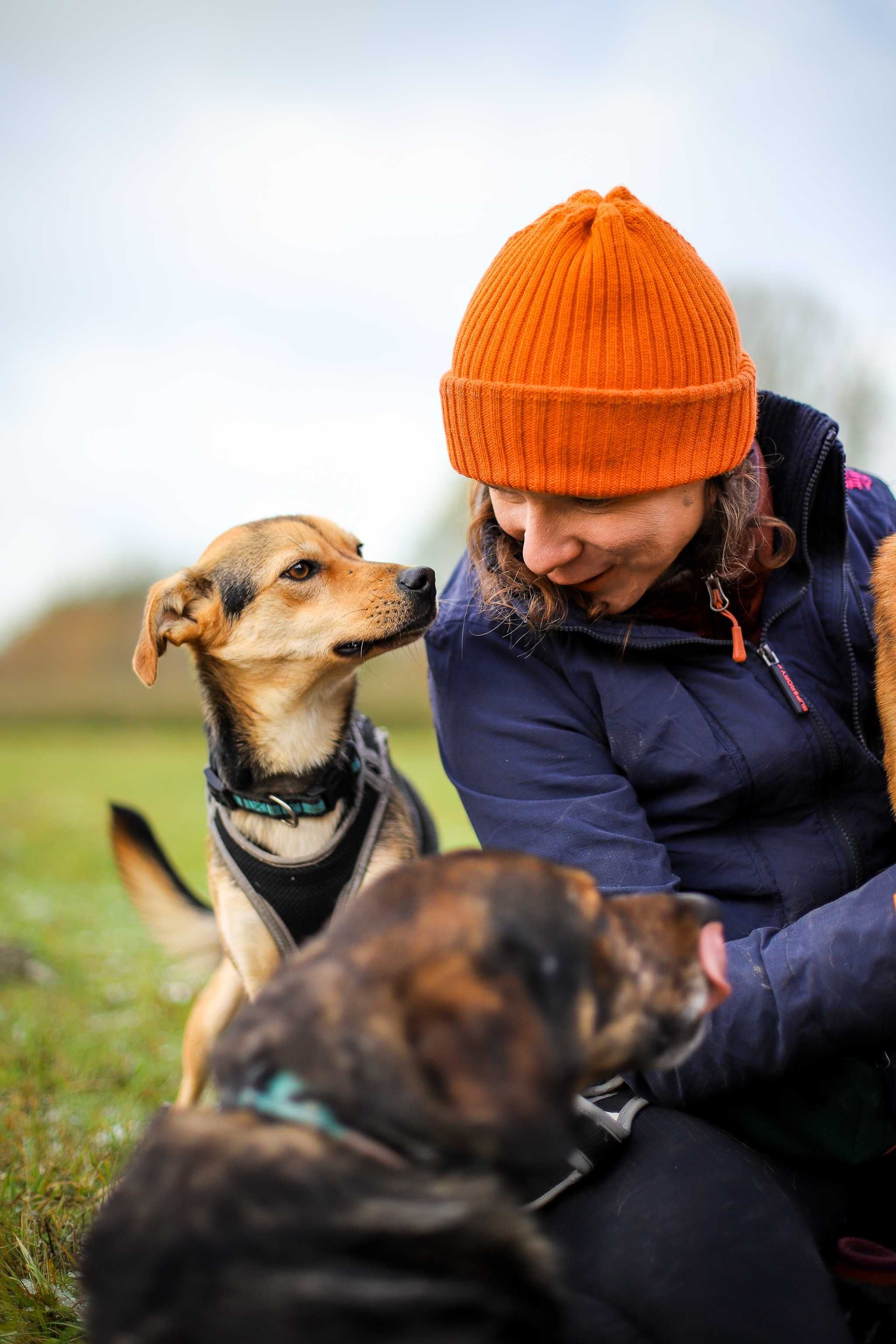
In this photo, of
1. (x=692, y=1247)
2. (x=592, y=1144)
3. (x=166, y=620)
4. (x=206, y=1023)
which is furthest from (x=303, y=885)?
(x=692, y=1247)

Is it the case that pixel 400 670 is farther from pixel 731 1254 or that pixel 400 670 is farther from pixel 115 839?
pixel 731 1254

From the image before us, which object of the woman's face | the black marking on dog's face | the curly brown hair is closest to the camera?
the woman's face

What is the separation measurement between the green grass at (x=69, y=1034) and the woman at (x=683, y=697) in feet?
4.59

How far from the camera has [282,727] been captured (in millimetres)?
3379

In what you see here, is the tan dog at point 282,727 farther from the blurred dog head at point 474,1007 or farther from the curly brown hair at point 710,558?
the blurred dog head at point 474,1007

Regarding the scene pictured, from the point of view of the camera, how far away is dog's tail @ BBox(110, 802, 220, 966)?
3949 mm

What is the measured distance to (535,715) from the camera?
2.53 m

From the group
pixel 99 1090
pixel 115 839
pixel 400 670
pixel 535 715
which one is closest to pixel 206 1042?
pixel 99 1090

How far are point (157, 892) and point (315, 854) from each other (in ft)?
3.68

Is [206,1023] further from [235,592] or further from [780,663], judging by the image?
[780,663]

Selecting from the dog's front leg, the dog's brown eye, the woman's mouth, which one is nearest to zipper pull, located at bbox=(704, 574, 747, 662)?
the woman's mouth

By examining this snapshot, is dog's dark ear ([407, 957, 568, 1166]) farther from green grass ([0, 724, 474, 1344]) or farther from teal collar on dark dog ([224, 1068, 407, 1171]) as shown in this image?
green grass ([0, 724, 474, 1344])

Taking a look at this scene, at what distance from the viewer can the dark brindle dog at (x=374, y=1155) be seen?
50.8 inches

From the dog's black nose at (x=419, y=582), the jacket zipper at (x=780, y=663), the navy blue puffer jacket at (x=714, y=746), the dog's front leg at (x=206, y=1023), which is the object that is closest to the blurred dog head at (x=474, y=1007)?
the navy blue puffer jacket at (x=714, y=746)
